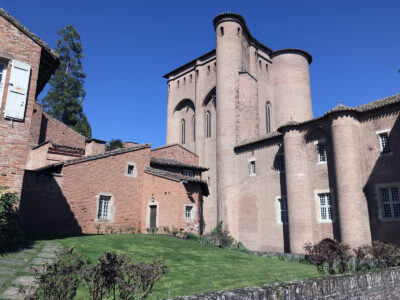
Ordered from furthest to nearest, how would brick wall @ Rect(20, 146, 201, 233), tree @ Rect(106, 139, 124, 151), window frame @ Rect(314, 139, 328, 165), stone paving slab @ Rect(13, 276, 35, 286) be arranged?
Answer: tree @ Rect(106, 139, 124, 151), window frame @ Rect(314, 139, 328, 165), brick wall @ Rect(20, 146, 201, 233), stone paving slab @ Rect(13, 276, 35, 286)

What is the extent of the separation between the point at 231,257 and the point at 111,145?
32.4m

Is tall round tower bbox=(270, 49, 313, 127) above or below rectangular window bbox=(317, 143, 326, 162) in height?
above

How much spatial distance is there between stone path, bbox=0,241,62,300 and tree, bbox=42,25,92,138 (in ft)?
102

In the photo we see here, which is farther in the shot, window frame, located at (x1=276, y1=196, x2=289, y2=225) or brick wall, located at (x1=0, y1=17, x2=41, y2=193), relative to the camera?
window frame, located at (x1=276, y1=196, x2=289, y2=225)

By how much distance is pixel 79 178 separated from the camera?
18750 millimetres

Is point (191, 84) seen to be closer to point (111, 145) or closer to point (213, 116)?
point (213, 116)

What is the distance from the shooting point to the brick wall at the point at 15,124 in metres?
10.8

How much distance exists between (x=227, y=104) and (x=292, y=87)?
363 inches

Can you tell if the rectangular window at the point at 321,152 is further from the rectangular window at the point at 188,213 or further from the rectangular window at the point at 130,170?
the rectangular window at the point at 130,170

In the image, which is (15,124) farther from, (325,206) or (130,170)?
(325,206)

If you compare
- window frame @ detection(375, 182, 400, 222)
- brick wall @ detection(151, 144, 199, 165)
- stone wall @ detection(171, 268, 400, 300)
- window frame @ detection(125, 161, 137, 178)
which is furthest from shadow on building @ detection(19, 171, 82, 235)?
window frame @ detection(375, 182, 400, 222)

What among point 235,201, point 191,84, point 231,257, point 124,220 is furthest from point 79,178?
point 191,84

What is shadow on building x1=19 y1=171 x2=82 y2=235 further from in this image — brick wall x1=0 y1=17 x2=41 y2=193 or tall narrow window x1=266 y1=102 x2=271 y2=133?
tall narrow window x1=266 y1=102 x2=271 y2=133

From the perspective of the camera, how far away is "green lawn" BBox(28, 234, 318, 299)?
30.1 ft
